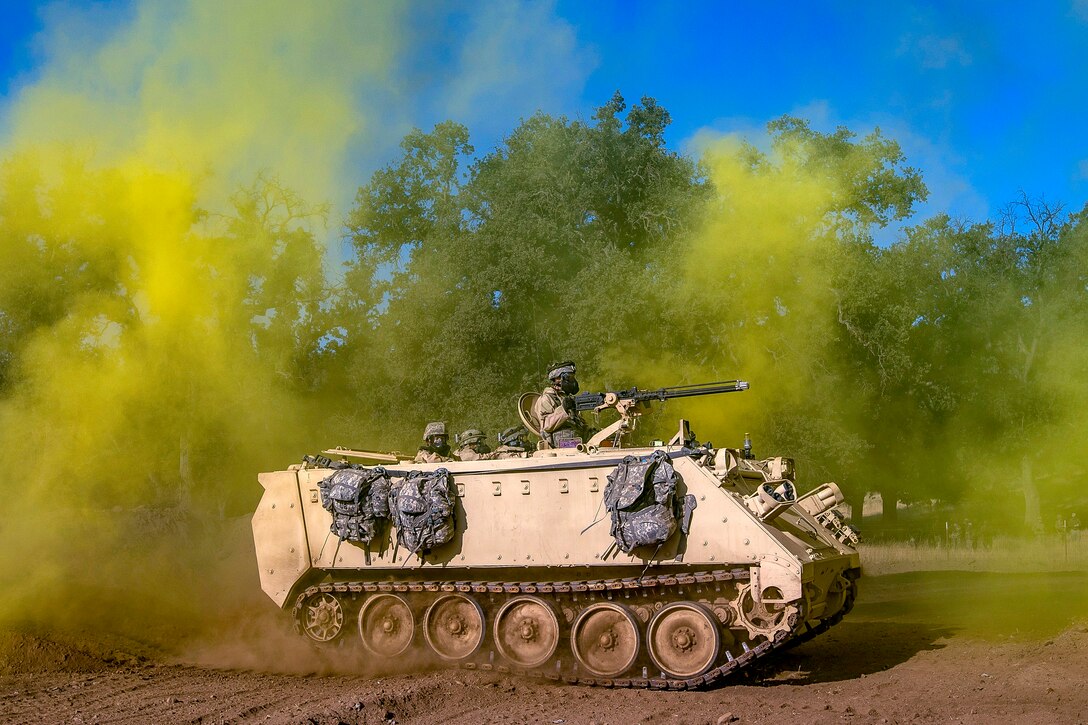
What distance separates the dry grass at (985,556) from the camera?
24.8 m

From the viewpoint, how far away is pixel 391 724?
383 inches

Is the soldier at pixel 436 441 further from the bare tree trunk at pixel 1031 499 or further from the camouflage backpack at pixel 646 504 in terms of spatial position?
the bare tree trunk at pixel 1031 499

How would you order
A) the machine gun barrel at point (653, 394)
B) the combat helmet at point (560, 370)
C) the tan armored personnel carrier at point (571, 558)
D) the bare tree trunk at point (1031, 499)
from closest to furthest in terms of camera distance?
1. the tan armored personnel carrier at point (571, 558)
2. the machine gun barrel at point (653, 394)
3. the combat helmet at point (560, 370)
4. the bare tree trunk at point (1031, 499)

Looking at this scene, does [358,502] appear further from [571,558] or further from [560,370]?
[560,370]

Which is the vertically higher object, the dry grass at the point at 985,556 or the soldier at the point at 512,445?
the soldier at the point at 512,445

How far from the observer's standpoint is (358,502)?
13.4 m

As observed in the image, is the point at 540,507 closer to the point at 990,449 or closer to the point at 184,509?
the point at 184,509

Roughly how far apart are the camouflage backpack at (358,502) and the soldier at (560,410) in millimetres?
2372

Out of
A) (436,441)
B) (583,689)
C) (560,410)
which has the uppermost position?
(560,410)

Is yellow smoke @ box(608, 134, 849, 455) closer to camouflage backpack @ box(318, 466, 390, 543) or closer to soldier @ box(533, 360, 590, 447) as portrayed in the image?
soldier @ box(533, 360, 590, 447)

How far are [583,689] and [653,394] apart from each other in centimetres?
425

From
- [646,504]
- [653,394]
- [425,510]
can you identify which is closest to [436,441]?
[425,510]

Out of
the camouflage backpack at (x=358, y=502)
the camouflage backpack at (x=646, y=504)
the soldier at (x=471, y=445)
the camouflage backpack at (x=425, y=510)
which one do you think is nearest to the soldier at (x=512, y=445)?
the soldier at (x=471, y=445)

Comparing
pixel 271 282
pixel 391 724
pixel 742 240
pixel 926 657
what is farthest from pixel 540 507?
pixel 271 282
